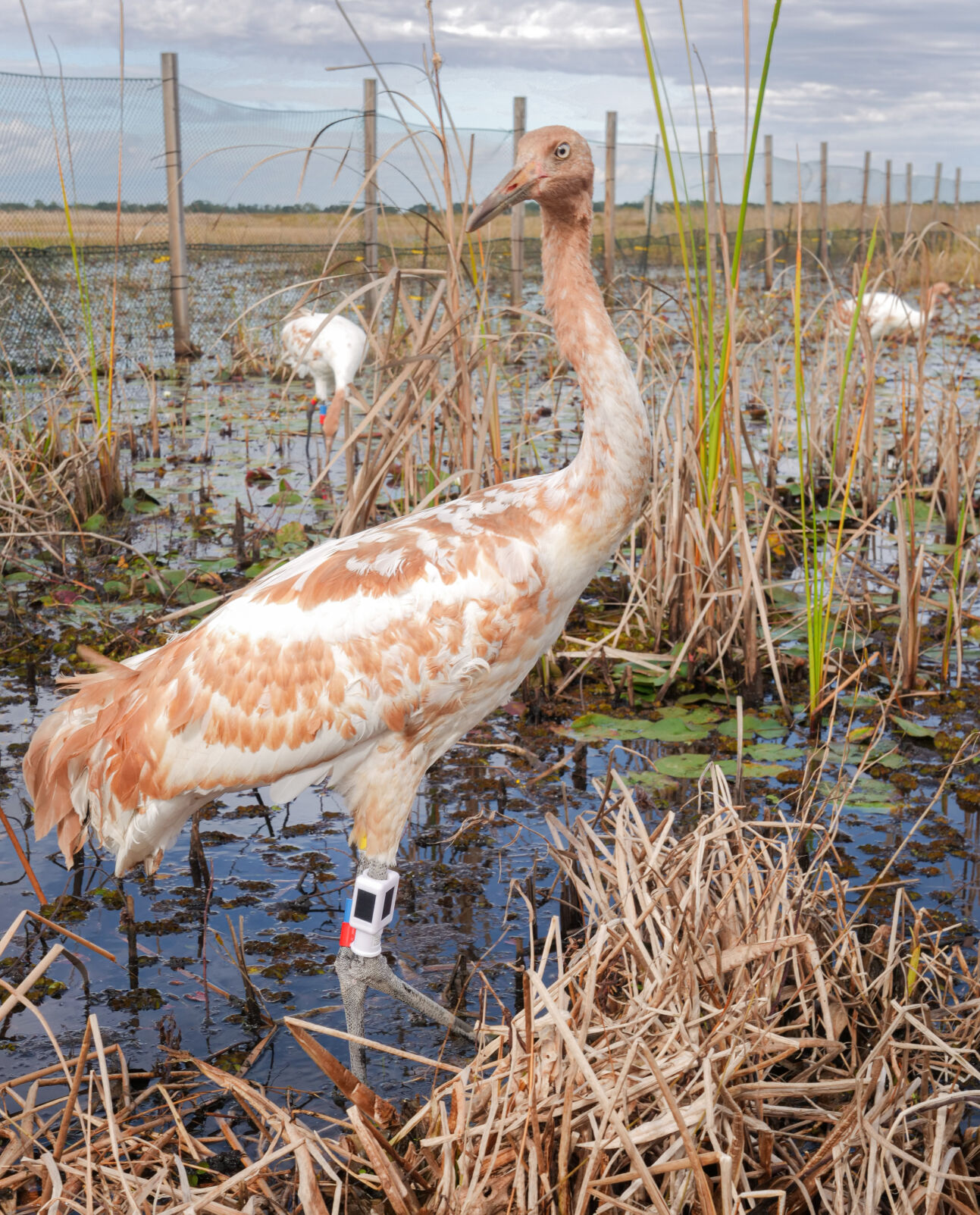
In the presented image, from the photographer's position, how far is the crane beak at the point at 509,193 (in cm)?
262

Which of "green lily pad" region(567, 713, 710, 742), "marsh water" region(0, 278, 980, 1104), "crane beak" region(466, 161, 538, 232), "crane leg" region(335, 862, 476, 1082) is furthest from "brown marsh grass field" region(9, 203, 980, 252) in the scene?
"crane leg" region(335, 862, 476, 1082)

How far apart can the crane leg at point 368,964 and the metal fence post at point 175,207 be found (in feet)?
30.2

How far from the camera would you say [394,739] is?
2.61m

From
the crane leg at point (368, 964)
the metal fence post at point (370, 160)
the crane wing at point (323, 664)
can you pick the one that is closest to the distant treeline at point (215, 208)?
the metal fence post at point (370, 160)

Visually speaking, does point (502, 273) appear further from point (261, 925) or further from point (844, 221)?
point (261, 925)

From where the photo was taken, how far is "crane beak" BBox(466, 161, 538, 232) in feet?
8.58

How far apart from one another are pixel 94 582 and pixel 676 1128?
12.8ft

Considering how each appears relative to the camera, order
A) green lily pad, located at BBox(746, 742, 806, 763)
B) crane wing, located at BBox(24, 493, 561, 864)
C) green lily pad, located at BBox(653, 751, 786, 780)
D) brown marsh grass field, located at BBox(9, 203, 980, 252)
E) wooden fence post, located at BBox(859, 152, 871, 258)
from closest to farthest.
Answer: crane wing, located at BBox(24, 493, 561, 864) → green lily pad, located at BBox(653, 751, 786, 780) → green lily pad, located at BBox(746, 742, 806, 763) → wooden fence post, located at BBox(859, 152, 871, 258) → brown marsh grass field, located at BBox(9, 203, 980, 252)

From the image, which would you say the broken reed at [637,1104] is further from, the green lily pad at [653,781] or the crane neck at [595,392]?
the green lily pad at [653,781]

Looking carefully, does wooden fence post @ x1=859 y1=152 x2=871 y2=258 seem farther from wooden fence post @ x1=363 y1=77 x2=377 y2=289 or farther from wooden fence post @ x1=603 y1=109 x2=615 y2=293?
wooden fence post @ x1=363 y1=77 x2=377 y2=289

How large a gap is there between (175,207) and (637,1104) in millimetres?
10295

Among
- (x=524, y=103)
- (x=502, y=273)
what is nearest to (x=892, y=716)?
(x=524, y=103)

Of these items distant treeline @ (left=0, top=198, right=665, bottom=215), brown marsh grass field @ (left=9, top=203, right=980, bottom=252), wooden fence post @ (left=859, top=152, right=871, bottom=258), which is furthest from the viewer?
distant treeline @ (left=0, top=198, right=665, bottom=215)

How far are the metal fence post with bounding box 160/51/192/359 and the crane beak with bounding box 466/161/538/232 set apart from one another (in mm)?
8670
